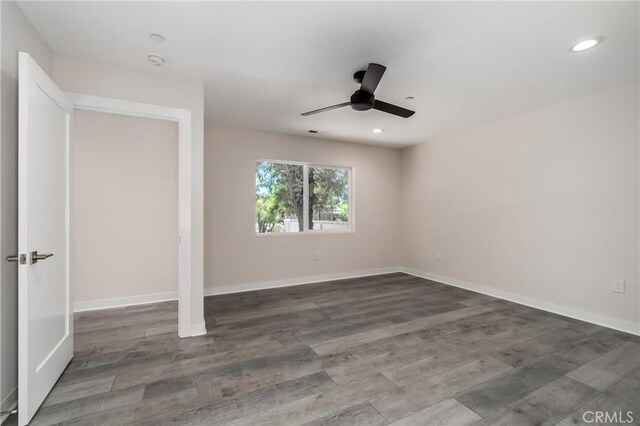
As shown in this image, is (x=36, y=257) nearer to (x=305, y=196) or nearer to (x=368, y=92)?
(x=368, y=92)

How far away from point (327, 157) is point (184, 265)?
314 centimetres

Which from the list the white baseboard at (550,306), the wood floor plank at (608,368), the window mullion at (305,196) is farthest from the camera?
→ the window mullion at (305,196)

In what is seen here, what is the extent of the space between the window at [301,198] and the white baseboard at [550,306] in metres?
2.06

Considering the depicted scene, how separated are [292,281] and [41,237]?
3460 mm

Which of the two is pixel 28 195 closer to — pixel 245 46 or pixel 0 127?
pixel 0 127

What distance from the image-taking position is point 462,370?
88.4 inches

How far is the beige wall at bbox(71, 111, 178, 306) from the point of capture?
3656mm

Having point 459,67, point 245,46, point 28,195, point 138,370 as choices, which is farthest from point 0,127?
point 459,67

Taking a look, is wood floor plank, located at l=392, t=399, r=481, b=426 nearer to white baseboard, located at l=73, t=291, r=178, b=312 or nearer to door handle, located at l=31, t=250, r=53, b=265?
door handle, located at l=31, t=250, r=53, b=265

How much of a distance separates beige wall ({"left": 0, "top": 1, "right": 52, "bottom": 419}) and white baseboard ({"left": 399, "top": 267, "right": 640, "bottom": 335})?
4938 mm

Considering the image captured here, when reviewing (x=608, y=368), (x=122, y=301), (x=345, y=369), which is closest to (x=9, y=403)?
(x=345, y=369)

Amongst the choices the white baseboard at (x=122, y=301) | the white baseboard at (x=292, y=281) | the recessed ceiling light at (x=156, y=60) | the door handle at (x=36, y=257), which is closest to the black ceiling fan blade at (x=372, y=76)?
the recessed ceiling light at (x=156, y=60)

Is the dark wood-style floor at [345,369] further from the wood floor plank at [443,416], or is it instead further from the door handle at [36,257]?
the door handle at [36,257]

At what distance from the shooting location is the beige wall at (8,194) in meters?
1.71
